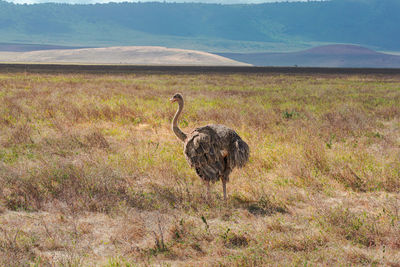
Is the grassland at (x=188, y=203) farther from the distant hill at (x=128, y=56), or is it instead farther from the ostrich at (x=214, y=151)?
the distant hill at (x=128, y=56)

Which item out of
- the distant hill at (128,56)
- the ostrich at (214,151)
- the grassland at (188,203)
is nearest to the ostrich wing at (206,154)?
the ostrich at (214,151)

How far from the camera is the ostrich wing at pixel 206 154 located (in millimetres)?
5672

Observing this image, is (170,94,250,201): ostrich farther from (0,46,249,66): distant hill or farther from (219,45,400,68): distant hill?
(219,45,400,68): distant hill

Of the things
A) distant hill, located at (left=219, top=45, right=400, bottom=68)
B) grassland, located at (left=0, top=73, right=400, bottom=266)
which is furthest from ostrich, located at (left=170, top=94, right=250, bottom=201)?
distant hill, located at (left=219, top=45, right=400, bottom=68)

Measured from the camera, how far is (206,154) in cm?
570

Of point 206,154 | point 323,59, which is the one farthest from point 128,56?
point 206,154

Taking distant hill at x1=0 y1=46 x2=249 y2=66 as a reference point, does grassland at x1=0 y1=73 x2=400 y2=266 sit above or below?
below

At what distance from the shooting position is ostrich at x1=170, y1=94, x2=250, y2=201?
18.7 feet

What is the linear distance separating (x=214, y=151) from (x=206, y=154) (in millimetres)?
122

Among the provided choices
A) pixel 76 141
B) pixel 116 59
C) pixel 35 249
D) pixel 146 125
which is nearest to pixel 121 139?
pixel 76 141

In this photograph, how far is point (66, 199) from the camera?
5762 mm

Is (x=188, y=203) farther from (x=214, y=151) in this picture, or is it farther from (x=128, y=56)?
(x=128, y=56)

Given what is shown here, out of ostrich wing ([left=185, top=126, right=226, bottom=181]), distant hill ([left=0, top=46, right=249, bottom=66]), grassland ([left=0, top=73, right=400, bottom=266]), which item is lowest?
grassland ([left=0, top=73, right=400, bottom=266])

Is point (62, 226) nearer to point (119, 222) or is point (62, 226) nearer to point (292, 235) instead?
point (119, 222)
